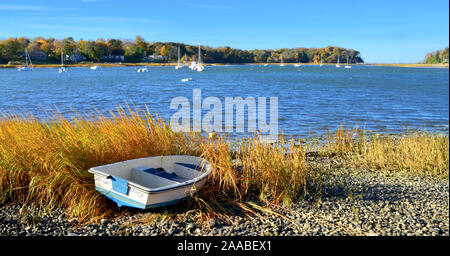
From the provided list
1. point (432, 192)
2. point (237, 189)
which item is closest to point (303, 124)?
point (432, 192)

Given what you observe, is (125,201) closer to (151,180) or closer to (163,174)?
(151,180)

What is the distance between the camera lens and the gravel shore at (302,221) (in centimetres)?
489

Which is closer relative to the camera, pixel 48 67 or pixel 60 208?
pixel 60 208

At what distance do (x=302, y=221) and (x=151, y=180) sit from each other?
8.18 feet

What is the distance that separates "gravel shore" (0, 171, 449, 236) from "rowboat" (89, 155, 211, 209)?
0.30 m

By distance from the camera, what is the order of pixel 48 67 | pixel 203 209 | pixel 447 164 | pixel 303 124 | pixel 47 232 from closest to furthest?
pixel 47 232 < pixel 203 209 < pixel 447 164 < pixel 303 124 < pixel 48 67

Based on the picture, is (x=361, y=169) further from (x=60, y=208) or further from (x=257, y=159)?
(x=60, y=208)

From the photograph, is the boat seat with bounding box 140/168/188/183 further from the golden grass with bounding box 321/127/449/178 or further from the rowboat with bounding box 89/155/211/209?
the golden grass with bounding box 321/127/449/178

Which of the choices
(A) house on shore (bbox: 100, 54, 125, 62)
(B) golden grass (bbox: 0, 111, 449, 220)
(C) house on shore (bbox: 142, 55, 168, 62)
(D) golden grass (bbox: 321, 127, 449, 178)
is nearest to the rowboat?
(B) golden grass (bbox: 0, 111, 449, 220)

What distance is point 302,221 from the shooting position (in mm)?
5207

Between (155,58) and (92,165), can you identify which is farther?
(155,58)

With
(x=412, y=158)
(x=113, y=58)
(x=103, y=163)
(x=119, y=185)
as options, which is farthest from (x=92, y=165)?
(x=113, y=58)

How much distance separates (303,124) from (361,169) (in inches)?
335
